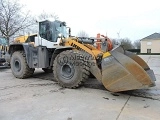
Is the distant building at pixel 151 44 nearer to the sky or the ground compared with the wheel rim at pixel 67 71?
nearer to the sky

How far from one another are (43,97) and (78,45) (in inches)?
86.2

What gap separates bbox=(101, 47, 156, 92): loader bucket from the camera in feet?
16.3

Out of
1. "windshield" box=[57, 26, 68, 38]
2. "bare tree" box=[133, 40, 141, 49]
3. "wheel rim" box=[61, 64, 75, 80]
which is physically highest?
"bare tree" box=[133, 40, 141, 49]

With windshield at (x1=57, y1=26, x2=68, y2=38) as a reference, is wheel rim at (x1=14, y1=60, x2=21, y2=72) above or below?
below

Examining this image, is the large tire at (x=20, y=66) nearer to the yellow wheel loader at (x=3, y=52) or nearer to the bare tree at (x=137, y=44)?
the yellow wheel loader at (x=3, y=52)

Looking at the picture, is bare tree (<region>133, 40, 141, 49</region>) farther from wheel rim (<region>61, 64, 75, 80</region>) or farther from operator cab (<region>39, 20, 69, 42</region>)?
wheel rim (<region>61, 64, 75, 80</region>)

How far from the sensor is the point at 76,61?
6.26 metres

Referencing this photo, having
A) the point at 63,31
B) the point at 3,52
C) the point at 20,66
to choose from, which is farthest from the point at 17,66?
the point at 3,52

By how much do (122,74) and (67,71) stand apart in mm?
2136

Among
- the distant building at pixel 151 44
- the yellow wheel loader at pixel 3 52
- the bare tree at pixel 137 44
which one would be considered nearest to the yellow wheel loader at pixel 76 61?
the yellow wheel loader at pixel 3 52

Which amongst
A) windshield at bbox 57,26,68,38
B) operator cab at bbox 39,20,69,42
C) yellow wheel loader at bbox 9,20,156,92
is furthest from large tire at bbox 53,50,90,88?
windshield at bbox 57,26,68,38

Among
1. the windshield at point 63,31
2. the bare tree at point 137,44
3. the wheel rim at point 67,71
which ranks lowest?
the wheel rim at point 67,71

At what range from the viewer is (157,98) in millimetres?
5480

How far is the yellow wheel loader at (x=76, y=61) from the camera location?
5.16 m
